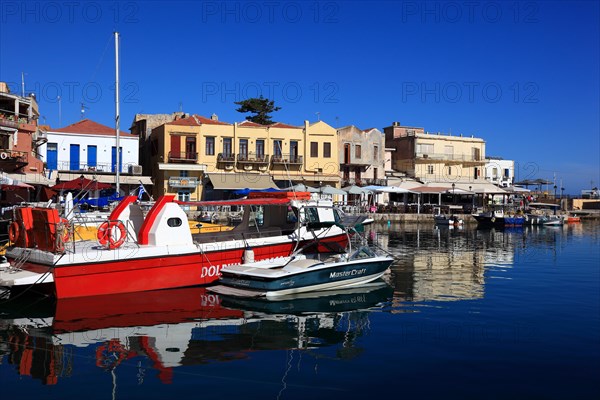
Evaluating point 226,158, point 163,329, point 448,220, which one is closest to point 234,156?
point 226,158

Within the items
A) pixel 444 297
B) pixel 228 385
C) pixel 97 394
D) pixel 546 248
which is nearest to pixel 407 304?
pixel 444 297

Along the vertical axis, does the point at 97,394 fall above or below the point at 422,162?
below

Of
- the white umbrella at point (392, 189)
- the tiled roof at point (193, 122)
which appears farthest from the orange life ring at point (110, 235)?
the white umbrella at point (392, 189)

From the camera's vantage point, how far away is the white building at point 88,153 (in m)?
44.9

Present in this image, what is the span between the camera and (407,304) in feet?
49.7

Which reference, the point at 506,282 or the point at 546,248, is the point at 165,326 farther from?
the point at 546,248

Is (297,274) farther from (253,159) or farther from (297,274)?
(253,159)

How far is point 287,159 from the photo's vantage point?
52219 millimetres

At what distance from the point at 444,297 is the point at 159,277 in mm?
8109

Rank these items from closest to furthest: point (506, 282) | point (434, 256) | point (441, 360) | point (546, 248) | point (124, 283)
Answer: point (441, 360), point (124, 283), point (506, 282), point (434, 256), point (546, 248)

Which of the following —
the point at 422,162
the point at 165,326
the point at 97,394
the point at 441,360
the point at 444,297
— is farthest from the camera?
the point at 422,162

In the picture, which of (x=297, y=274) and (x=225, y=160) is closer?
(x=297, y=274)

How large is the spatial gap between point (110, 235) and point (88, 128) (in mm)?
34875

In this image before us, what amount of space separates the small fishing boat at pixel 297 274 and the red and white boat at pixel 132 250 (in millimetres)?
771
